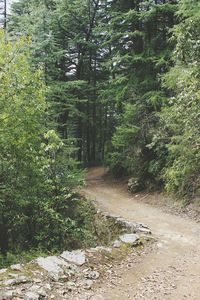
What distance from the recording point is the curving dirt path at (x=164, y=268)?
5.73m

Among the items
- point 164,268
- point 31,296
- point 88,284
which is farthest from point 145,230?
point 31,296

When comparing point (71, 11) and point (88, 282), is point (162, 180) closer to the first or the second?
point (88, 282)

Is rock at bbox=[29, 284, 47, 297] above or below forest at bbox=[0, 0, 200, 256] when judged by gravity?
below

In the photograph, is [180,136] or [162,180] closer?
[180,136]

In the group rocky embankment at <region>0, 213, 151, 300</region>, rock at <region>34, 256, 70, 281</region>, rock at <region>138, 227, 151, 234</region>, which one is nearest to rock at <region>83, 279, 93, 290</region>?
rocky embankment at <region>0, 213, 151, 300</region>

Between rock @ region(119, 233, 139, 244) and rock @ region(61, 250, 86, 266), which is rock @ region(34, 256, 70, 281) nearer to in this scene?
rock @ region(61, 250, 86, 266)

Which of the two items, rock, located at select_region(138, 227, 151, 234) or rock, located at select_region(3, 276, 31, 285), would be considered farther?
rock, located at select_region(138, 227, 151, 234)

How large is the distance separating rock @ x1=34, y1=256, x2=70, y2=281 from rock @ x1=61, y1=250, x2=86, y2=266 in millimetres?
190

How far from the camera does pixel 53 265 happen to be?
625cm

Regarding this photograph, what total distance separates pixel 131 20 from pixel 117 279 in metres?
15.1

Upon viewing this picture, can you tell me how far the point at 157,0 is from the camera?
2178 centimetres

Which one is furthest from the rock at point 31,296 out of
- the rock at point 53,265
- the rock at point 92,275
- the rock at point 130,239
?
the rock at point 130,239

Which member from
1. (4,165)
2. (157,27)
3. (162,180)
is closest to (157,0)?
(157,27)

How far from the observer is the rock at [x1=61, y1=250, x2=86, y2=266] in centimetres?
666
